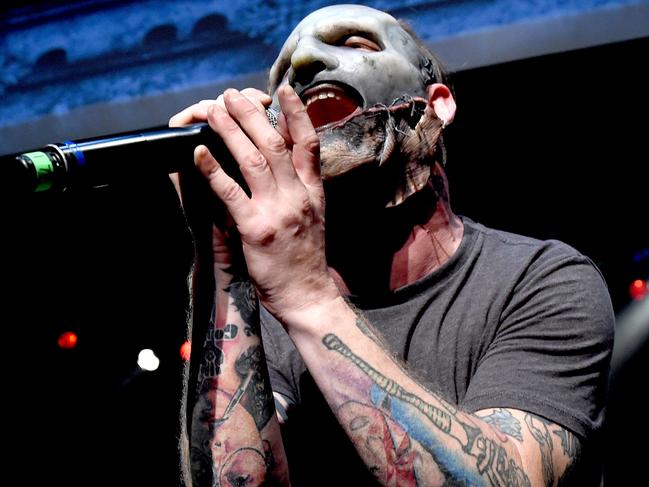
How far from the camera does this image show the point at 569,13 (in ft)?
7.06

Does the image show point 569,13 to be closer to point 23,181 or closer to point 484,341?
point 484,341

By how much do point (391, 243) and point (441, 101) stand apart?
17.3 inches

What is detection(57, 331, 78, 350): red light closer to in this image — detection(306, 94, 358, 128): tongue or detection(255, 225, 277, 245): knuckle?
detection(306, 94, 358, 128): tongue

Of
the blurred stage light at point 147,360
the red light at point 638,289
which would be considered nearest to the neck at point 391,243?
the red light at point 638,289

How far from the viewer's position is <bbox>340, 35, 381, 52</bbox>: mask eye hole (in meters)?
1.54

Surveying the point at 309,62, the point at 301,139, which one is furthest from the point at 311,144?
the point at 309,62

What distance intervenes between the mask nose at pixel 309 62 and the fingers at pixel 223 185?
0.69 m

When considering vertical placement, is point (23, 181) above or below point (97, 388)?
above

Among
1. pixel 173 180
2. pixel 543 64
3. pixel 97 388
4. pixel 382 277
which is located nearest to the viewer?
pixel 173 180

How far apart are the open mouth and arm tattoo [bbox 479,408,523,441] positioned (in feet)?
2.59

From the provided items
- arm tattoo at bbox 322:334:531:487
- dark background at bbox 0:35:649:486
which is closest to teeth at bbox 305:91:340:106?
arm tattoo at bbox 322:334:531:487

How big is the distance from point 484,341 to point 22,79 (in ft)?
7.22

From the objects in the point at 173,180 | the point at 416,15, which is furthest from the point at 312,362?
the point at 416,15

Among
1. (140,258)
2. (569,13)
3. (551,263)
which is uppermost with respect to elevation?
(569,13)
